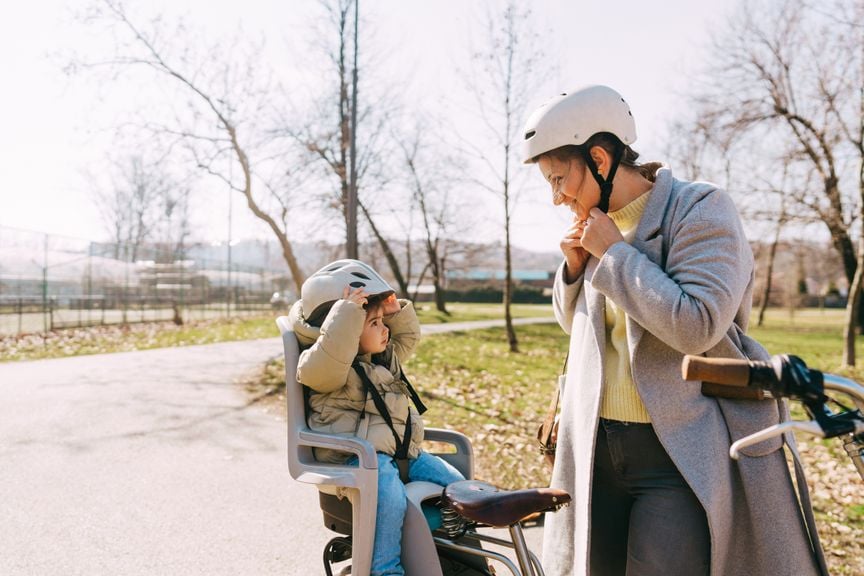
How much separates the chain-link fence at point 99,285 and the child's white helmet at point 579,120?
19.2 meters

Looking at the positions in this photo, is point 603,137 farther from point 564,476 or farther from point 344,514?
point 344,514

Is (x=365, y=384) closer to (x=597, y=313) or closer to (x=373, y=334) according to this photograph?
(x=373, y=334)

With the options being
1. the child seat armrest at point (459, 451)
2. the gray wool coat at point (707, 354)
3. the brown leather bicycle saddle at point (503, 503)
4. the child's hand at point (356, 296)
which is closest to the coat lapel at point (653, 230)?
the gray wool coat at point (707, 354)

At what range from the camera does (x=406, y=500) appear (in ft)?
9.18

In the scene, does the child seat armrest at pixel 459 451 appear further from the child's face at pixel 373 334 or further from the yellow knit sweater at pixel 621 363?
the yellow knit sweater at pixel 621 363

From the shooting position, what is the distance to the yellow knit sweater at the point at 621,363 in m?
2.11

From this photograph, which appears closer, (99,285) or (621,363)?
(621,363)

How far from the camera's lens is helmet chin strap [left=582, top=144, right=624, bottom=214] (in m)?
2.20

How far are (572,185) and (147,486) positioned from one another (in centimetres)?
485

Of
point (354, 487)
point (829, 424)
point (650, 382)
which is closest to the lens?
Result: point (829, 424)

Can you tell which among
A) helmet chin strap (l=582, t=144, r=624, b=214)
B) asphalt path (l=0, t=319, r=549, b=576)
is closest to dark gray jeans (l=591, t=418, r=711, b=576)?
helmet chin strap (l=582, t=144, r=624, b=214)

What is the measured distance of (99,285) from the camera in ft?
84.1

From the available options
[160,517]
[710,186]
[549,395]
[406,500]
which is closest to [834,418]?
[710,186]

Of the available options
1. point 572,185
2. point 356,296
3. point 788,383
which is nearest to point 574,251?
point 572,185
